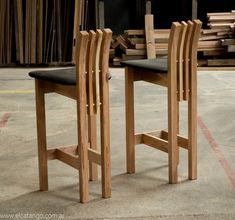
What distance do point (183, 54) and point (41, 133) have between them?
1.12 meters

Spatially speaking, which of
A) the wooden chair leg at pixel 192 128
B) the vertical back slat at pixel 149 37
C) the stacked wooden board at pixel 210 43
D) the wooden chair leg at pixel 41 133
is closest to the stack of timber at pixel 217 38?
the stacked wooden board at pixel 210 43

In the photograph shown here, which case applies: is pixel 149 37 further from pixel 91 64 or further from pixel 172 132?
pixel 91 64

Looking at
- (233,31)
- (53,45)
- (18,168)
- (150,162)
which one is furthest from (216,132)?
(53,45)

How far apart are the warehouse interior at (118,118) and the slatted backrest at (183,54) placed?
732mm

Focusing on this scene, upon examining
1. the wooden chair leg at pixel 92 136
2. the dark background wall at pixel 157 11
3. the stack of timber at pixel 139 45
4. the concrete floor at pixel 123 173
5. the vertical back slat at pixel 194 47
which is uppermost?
the dark background wall at pixel 157 11

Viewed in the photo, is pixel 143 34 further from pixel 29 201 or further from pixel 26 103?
pixel 29 201

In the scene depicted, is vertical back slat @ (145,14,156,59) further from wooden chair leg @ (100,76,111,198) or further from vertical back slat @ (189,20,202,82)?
wooden chair leg @ (100,76,111,198)

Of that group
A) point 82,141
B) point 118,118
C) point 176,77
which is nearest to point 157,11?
point 118,118

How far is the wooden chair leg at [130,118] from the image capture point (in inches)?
160

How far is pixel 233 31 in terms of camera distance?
9.07 m

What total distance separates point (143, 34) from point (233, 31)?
152 cm

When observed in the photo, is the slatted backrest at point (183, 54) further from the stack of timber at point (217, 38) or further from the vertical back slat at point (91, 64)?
the stack of timber at point (217, 38)

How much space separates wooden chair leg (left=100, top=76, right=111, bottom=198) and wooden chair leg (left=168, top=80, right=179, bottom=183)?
49cm

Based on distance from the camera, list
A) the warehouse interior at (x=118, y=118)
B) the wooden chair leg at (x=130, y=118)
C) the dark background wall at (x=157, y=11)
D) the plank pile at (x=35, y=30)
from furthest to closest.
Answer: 1. the dark background wall at (x=157, y=11)
2. the plank pile at (x=35, y=30)
3. the wooden chair leg at (x=130, y=118)
4. the warehouse interior at (x=118, y=118)
